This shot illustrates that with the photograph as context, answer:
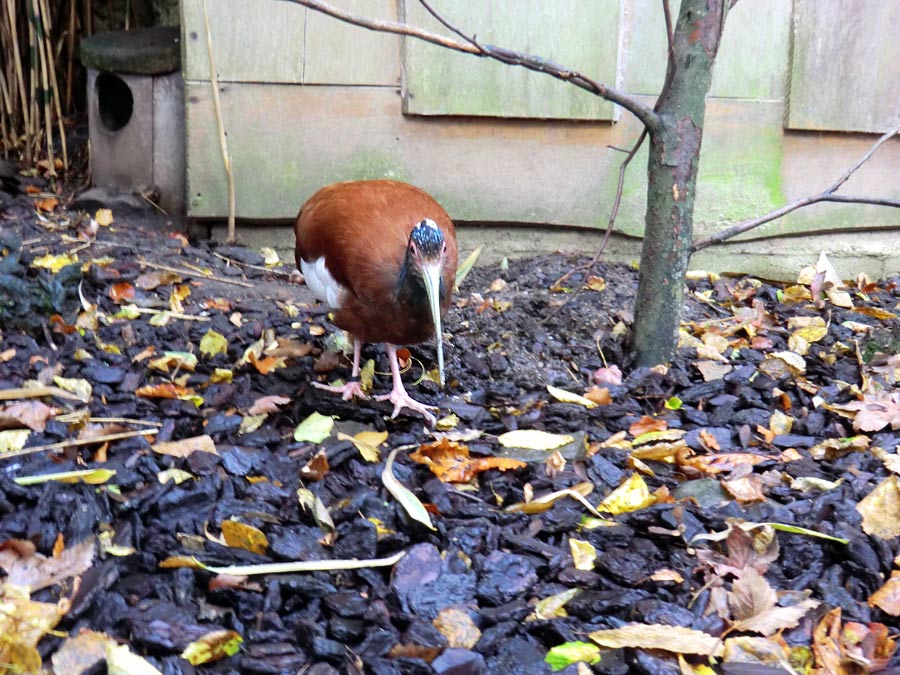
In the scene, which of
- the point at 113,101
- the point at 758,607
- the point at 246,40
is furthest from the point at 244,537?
the point at 113,101

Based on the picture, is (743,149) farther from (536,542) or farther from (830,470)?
(536,542)

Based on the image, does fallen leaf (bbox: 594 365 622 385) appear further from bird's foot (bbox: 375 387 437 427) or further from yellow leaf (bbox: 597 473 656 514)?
yellow leaf (bbox: 597 473 656 514)

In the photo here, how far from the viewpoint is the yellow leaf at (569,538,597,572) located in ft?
7.16

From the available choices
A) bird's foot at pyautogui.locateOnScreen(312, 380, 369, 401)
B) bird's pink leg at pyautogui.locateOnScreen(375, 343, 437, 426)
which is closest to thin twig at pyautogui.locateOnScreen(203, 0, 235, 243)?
bird's foot at pyautogui.locateOnScreen(312, 380, 369, 401)

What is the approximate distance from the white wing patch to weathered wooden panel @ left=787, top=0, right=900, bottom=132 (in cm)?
274

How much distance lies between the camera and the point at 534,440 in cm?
280

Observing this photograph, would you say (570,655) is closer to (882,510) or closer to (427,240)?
(882,510)

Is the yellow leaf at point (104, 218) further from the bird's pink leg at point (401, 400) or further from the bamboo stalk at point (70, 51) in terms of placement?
the bird's pink leg at point (401, 400)

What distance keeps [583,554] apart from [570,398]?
97cm

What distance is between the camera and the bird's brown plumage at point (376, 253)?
309 cm

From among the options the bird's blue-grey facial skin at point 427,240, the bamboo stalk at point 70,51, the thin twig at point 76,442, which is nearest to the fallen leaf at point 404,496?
the bird's blue-grey facial skin at point 427,240

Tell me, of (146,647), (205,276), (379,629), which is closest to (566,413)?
(379,629)

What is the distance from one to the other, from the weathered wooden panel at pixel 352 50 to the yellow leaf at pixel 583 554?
2874 millimetres

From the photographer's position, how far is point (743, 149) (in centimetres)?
467
